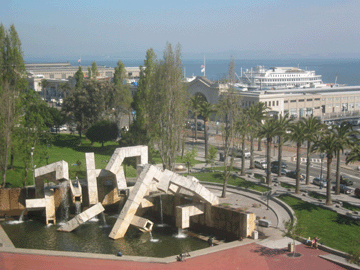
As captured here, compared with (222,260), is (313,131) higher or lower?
higher

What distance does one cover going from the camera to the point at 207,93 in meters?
91.3

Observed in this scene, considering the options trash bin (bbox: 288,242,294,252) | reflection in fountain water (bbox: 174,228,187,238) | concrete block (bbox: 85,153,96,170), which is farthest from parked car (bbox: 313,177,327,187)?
concrete block (bbox: 85,153,96,170)

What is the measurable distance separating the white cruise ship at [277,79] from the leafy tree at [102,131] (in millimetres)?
68115

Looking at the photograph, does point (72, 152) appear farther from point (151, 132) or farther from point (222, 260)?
point (222, 260)

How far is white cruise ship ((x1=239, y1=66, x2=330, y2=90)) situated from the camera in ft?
413

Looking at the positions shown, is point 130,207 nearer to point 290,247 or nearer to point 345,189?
point 290,247

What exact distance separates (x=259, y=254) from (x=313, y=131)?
57.6ft

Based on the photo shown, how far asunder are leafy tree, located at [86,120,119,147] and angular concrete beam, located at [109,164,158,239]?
28.7m

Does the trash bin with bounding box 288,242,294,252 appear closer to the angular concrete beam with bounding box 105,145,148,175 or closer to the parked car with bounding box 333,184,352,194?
the angular concrete beam with bounding box 105,145,148,175

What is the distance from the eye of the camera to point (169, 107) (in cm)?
4147

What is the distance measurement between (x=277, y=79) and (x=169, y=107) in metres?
93.8

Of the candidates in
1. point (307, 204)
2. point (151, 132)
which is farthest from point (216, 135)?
point (307, 204)

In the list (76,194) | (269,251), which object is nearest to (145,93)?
(76,194)

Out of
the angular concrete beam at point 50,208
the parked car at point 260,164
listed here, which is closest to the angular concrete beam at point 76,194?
the angular concrete beam at point 50,208
